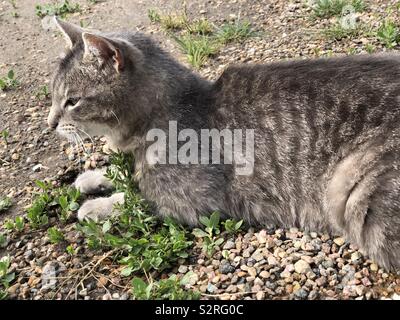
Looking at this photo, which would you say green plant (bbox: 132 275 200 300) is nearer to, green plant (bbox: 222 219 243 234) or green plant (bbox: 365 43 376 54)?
green plant (bbox: 222 219 243 234)

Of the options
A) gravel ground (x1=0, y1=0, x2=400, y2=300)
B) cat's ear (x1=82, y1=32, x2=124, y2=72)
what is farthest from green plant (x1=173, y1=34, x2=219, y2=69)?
cat's ear (x1=82, y1=32, x2=124, y2=72)

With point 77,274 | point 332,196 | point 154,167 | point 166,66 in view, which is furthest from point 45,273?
point 332,196

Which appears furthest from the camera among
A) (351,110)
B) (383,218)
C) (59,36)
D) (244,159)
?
(59,36)

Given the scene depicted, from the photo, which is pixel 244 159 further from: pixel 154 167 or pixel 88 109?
pixel 88 109

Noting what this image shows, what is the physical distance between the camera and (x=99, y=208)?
335 cm

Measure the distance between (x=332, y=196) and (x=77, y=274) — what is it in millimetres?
1700

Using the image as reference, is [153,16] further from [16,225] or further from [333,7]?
[16,225]

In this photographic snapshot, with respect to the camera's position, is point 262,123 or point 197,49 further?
point 197,49

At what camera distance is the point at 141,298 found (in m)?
2.75

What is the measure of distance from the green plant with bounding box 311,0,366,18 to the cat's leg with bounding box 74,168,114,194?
121 inches

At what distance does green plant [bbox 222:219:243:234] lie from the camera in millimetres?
3152

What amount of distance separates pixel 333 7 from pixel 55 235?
372 cm

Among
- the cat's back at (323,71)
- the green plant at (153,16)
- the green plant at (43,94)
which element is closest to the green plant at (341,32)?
the cat's back at (323,71)

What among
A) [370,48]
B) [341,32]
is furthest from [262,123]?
[341,32]
